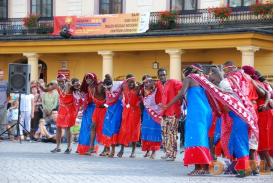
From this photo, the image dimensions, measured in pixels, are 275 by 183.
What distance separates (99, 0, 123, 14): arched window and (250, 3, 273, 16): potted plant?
7155 mm

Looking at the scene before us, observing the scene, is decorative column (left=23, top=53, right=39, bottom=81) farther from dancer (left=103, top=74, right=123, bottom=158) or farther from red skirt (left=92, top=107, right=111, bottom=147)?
dancer (left=103, top=74, right=123, bottom=158)

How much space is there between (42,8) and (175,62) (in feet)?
28.4

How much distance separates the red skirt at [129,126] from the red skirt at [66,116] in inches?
48.2

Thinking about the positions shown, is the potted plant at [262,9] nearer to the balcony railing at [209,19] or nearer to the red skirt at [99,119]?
the balcony railing at [209,19]

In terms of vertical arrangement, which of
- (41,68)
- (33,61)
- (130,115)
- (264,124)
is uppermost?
(33,61)

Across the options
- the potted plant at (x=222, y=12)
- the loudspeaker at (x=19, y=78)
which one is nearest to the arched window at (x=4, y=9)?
the potted plant at (x=222, y=12)

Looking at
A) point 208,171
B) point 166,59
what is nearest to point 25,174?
point 208,171

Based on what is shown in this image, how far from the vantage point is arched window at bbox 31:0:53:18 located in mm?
34781

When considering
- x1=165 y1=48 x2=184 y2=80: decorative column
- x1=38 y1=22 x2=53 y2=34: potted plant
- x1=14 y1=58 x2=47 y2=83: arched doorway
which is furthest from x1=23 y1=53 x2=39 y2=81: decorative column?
x1=165 y1=48 x2=184 y2=80: decorative column

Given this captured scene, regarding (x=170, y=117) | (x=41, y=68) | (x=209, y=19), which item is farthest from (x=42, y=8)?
(x=170, y=117)

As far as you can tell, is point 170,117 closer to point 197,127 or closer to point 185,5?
point 197,127

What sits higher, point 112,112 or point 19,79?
point 19,79

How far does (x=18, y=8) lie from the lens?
35656 mm

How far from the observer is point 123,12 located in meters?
32.6
